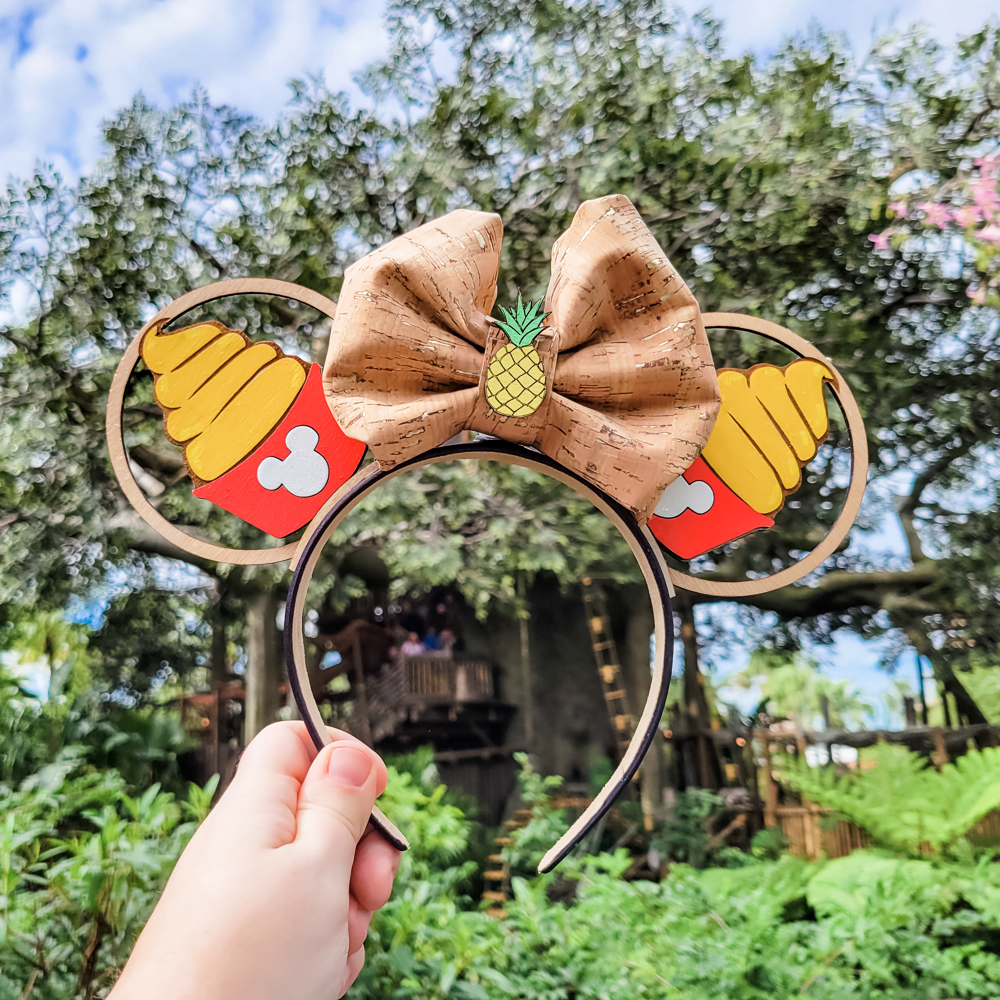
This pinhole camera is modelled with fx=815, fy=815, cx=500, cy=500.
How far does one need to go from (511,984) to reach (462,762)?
4.55 metres

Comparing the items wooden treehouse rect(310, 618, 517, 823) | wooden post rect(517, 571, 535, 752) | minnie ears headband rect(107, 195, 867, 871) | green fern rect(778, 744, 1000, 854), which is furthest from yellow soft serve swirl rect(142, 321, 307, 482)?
wooden treehouse rect(310, 618, 517, 823)

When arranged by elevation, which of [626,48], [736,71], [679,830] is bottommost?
[679,830]

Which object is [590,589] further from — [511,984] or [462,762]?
[511,984]

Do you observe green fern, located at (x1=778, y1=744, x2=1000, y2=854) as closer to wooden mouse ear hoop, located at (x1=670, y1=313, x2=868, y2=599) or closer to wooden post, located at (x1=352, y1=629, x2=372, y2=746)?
wooden mouse ear hoop, located at (x1=670, y1=313, x2=868, y2=599)

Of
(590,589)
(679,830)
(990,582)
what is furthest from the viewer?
(590,589)

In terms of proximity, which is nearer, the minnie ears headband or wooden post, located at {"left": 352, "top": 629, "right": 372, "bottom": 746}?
the minnie ears headband

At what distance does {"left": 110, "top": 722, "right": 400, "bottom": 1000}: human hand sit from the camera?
2.09 feet

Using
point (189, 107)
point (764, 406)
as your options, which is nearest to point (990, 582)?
point (764, 406)

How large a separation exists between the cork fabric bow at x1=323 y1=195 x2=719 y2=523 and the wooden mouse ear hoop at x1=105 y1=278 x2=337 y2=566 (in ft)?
0.38

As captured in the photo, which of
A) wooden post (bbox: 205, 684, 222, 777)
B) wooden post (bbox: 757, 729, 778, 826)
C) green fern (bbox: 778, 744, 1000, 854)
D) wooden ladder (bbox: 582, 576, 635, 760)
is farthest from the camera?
wooden post (bbox: 205, 684, 222, 777)

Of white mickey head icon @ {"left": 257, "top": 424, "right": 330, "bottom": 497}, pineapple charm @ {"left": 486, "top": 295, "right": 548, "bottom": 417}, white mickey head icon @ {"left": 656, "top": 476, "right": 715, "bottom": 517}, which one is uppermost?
pineapple charm @ {"left": 486, "top": 295, "right": 548, "bottom": 417}

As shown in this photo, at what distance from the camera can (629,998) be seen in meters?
1.97

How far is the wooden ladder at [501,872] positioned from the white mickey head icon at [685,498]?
2990mm

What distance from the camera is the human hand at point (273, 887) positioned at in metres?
0.64
